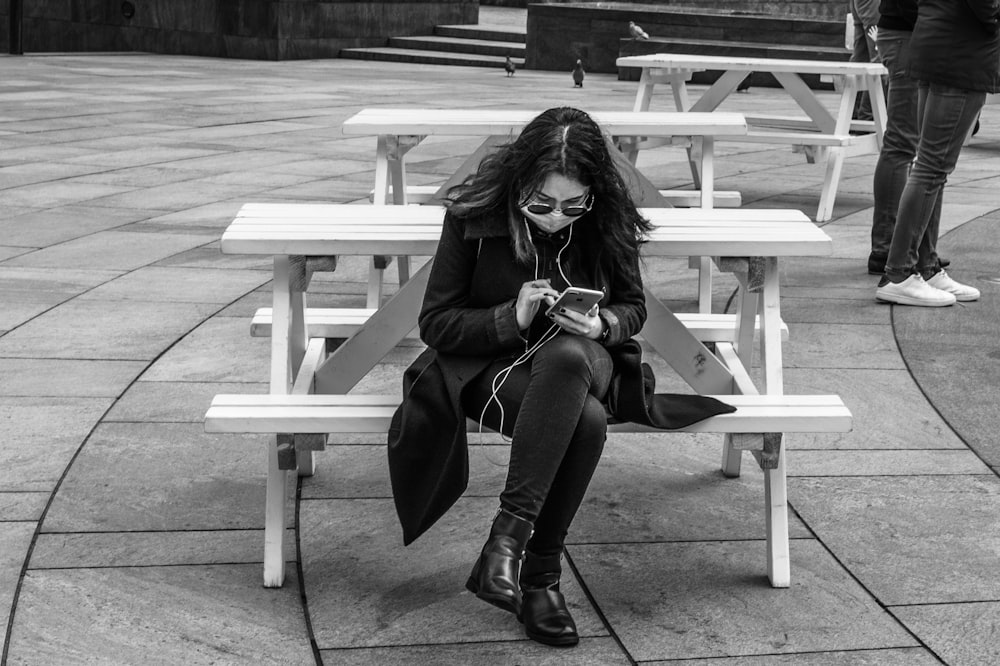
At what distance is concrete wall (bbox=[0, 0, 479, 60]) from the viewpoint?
70.2 feet

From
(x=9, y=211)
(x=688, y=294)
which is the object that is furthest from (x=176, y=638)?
(x=9, y=211)

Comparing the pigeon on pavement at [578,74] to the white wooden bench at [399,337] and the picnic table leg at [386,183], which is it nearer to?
the picnic table leg at [386,183]

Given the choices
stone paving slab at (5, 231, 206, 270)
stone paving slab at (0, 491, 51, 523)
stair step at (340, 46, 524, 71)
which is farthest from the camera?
stair step at (340, 46, 524, 71)

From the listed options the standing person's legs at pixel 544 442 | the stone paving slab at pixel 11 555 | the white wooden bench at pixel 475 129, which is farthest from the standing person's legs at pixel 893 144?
the stone paving slab at pixel 11 555

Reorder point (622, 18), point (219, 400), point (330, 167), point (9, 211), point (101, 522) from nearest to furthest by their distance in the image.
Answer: point (219, 400)
point (101, 522)
point (9, 211)
point (330, 167)
point (622, 18)

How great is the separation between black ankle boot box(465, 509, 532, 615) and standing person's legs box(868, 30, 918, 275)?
4.00 metres

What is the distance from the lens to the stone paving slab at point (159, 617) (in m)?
2.94

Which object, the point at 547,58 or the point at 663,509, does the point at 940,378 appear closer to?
the point at 663,509

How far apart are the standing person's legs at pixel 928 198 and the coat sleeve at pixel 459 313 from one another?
313cm

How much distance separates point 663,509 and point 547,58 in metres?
17.9

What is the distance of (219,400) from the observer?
331 centimetres

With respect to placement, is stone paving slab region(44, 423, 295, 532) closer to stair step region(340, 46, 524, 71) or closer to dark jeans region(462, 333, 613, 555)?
dark jeans region(462, 333, 613, 555)

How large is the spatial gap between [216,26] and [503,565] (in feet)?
65.4

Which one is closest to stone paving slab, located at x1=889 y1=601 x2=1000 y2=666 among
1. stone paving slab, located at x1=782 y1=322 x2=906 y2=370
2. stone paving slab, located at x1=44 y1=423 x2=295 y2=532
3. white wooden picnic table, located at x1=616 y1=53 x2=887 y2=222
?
stone paving slab, located at x1=44 y1=423 x2=295 y2=532
